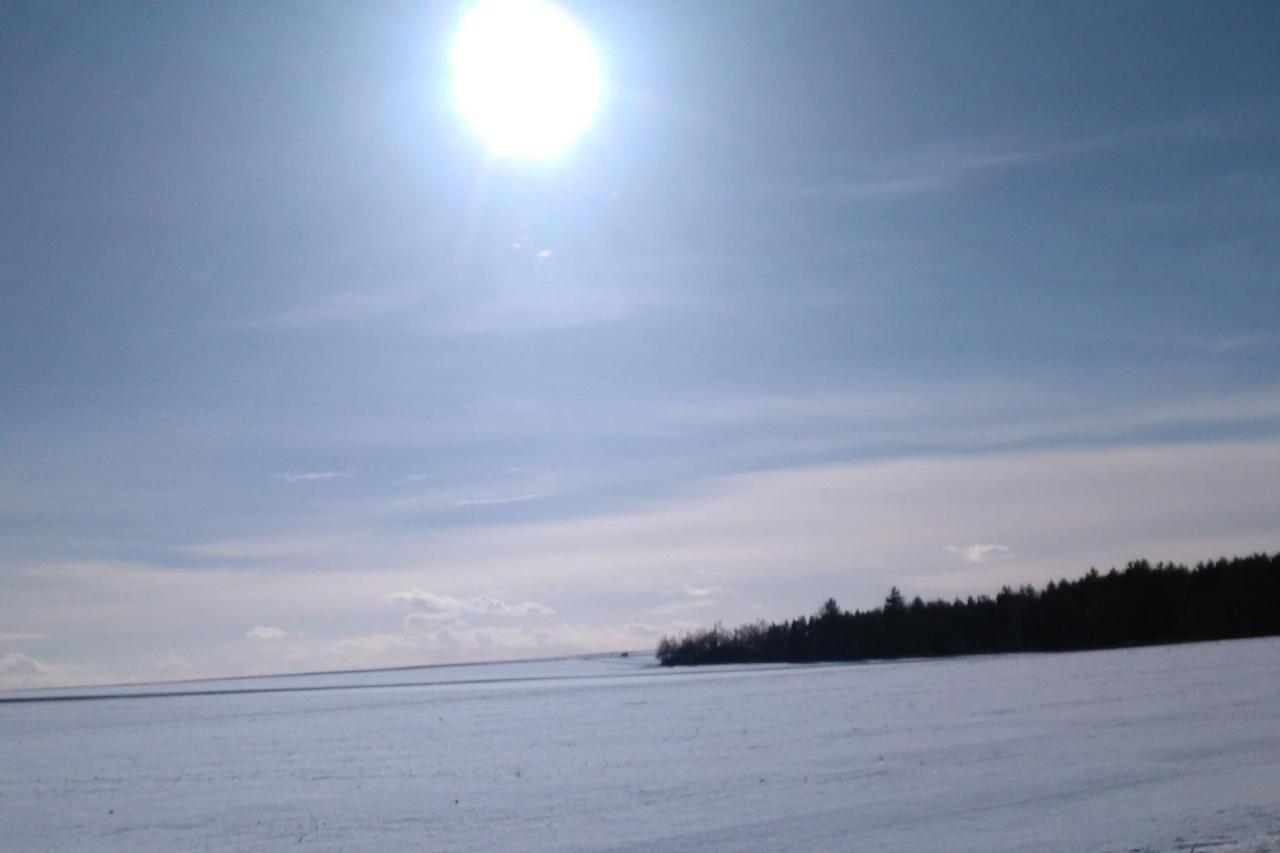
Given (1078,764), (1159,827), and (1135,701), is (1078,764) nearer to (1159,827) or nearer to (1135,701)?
(1159,827)

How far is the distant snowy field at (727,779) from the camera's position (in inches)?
580

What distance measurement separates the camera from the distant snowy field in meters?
14.7

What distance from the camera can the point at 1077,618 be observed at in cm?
9919

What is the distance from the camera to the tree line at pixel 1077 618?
9012cm

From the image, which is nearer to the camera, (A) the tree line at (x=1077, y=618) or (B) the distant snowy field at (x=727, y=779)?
(B) the distant snowy field at (x=727, y=779)

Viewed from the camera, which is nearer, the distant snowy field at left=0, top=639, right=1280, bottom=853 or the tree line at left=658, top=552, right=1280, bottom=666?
the distant snowy field at left=0, top=639, right=1280, bottom=853

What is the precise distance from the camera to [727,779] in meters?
20.5

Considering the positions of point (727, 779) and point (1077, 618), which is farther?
point (1077, 618)

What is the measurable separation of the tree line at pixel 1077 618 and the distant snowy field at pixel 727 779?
189ft

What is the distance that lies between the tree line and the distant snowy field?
57.6 meters

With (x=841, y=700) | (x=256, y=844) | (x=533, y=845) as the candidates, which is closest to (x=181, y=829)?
(x=256, y=844)

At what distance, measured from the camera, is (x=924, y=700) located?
37.1m

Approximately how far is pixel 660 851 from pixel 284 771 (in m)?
14.3

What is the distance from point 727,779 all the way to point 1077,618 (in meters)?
87.8
